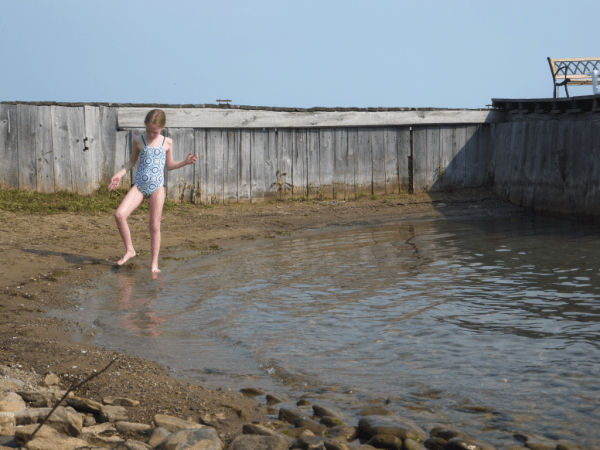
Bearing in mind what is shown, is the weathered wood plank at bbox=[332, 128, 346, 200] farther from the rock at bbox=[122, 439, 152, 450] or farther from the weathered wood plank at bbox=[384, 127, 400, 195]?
the rock at bbox=[122, 439, 152, 450]

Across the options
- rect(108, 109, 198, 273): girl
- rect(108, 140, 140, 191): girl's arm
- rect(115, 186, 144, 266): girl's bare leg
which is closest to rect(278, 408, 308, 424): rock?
rect(108, 109, 198, 273): girl

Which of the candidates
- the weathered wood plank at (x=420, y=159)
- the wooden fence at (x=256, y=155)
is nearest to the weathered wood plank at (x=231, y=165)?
the wooden fence at (x=256, y=155)

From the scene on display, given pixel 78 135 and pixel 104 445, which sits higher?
pixel 78 135

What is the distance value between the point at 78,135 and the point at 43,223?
223 cm

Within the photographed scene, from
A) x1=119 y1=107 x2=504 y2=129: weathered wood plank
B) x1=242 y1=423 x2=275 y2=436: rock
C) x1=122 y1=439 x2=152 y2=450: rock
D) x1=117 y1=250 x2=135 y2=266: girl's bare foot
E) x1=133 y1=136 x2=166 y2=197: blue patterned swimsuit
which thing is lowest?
x1=242 y1=423 x2=275 y2=436: rock

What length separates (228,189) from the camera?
1203 cm

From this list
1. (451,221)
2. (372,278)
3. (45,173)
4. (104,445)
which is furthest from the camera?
(451,221)

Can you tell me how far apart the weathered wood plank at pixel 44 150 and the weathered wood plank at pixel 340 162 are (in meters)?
5.48

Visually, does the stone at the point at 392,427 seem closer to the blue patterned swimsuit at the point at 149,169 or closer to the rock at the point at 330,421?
the rock at the point at 330,421

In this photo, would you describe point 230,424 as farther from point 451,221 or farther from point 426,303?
point 451,221

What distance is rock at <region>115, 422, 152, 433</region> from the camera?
3146 millimetres

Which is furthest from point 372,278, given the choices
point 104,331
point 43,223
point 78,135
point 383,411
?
point 78,135

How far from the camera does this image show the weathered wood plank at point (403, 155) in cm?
1338

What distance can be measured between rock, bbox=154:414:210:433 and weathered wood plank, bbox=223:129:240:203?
8.91m
